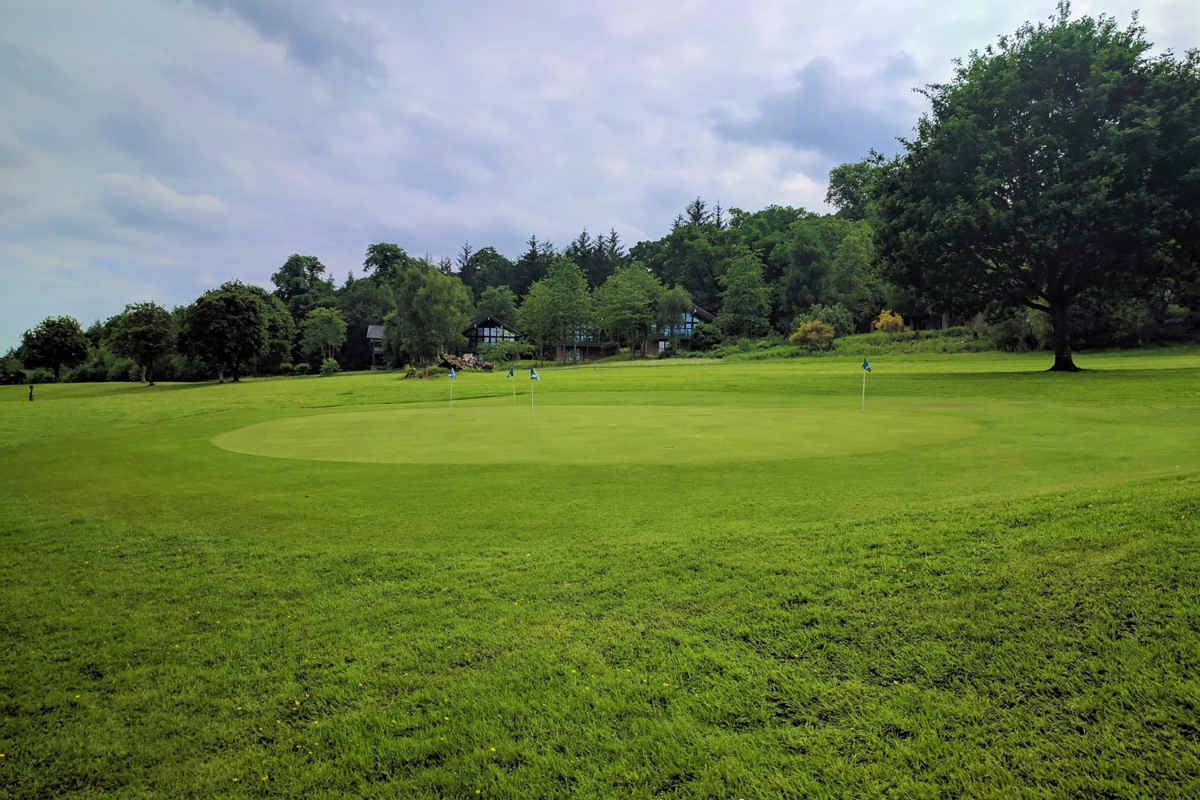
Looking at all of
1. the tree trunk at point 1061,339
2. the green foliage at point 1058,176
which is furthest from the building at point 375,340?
the tree trunk at point 1061,339

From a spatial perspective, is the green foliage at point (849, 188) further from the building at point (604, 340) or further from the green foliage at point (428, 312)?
the green foliage at point (428, 312)

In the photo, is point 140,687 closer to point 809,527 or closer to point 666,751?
point 666,751

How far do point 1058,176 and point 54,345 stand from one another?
9095 centimetres

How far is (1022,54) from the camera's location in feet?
103

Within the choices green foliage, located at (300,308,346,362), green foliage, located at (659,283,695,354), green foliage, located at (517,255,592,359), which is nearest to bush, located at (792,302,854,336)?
green foliage, located at (659,283,695,354)

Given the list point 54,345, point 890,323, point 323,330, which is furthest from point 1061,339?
point 54,345

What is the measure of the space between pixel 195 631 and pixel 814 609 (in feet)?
16.7

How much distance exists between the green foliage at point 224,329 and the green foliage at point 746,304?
52.0m

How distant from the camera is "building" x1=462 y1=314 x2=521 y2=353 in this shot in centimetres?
9506

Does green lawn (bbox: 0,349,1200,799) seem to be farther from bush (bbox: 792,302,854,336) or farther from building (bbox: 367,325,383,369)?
building (bbox: 367,325,383,369)

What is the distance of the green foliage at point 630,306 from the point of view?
83438mm

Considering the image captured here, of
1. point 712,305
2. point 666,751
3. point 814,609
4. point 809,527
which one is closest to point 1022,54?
point 809,527

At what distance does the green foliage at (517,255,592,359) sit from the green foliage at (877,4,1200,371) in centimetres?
5417

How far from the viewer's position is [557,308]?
277 ft
